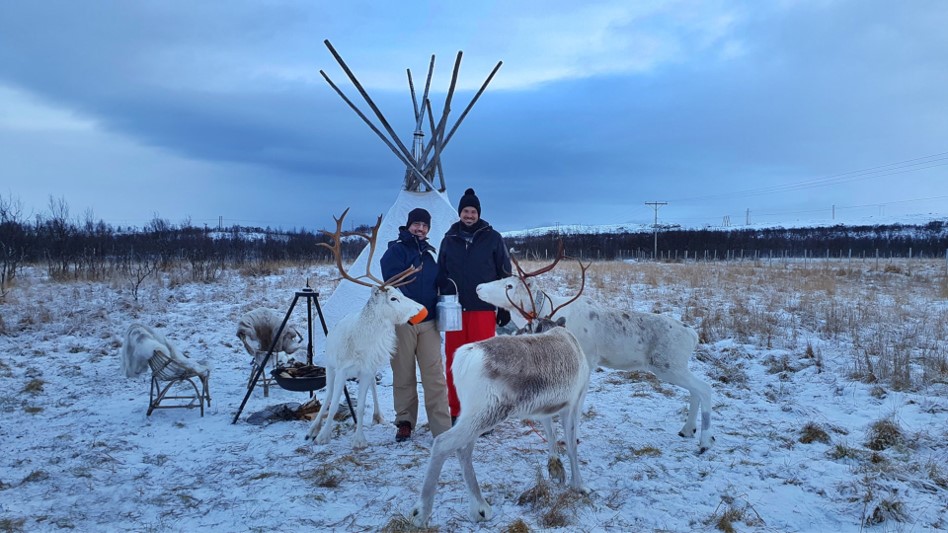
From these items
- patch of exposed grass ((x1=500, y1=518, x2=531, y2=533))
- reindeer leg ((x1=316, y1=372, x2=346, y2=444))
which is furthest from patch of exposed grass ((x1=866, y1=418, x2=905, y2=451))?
reindeer leg ((x1=316, y1=372, x2=346, y2=444))

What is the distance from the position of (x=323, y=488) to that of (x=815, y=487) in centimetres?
389

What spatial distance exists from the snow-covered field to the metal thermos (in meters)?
1.22

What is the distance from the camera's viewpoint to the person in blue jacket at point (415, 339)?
5098 mm

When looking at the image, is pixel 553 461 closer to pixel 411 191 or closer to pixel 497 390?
pixel 497 390

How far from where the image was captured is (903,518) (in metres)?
3.52

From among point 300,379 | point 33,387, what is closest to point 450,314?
point 300,379

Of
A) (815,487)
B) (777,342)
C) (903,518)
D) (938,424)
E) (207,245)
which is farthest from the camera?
(207,245)

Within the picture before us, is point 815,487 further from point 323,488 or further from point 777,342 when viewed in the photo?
point 777,342

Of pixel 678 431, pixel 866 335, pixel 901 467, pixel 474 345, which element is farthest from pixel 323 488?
pixel 866 335

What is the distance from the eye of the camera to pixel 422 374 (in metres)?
5.12

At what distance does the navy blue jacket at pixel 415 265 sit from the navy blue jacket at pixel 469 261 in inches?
5.4

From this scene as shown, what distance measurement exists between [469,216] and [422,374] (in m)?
1.66

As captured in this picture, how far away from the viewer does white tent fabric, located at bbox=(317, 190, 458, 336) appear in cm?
772

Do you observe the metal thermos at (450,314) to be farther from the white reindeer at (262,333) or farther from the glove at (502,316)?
the white reindeer at (262,333)
